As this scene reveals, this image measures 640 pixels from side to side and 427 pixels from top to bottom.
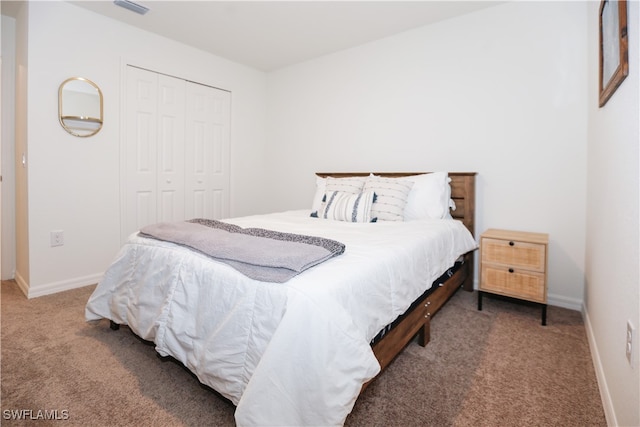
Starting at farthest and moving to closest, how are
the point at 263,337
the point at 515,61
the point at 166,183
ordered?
the point at 166,183 < the point at 515,61 < the point at 263,337

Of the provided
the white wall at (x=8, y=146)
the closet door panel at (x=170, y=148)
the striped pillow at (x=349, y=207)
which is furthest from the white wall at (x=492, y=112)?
the white wall at (x=8, y=146)

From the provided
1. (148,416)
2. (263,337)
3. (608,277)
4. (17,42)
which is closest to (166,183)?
(17,42)

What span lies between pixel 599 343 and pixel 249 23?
136 inches

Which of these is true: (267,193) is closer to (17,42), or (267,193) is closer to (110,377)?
(17,42)

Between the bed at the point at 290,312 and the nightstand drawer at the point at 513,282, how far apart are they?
0.88 ft

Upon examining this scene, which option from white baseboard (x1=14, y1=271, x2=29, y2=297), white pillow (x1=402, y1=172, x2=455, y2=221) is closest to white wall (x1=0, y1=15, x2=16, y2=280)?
white baseboard (x1=14, y1=271, x2=29, y2=297)

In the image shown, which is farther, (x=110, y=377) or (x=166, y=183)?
(x=166, y=183)

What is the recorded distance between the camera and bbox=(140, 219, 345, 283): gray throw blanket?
4.02 ft

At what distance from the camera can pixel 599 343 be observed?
5.28 ft

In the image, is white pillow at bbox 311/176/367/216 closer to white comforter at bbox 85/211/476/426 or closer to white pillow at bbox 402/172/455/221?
white pillow at bbox 402/172/455/221

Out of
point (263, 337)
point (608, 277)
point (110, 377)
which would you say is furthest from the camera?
point (110, 377)

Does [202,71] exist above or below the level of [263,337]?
above

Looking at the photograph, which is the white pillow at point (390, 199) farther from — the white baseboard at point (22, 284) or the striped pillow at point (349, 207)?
the white baseboard at point (22, 284)

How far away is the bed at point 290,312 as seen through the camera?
40.3 inches
